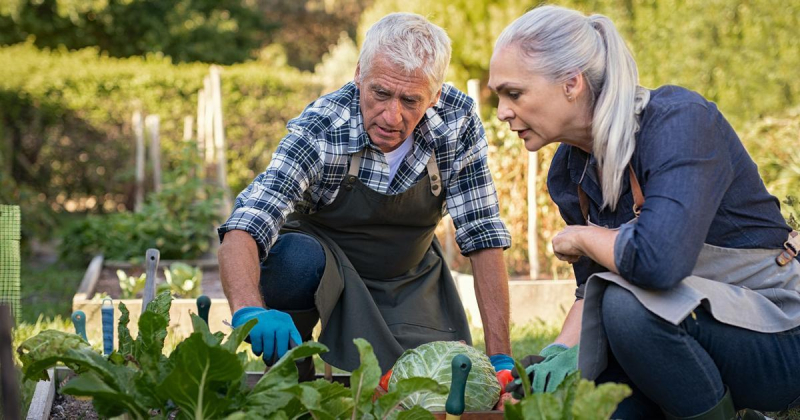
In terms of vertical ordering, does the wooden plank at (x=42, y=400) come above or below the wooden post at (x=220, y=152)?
below

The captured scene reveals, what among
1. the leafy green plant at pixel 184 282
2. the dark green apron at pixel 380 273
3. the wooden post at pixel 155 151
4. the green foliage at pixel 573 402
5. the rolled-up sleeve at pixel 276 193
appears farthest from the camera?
the wooden post at pixel 155 151

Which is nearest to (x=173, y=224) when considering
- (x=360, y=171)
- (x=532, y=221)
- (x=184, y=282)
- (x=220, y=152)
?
(x=220, y=152)

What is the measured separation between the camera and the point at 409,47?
9.16 feet

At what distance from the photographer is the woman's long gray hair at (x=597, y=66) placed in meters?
2.21

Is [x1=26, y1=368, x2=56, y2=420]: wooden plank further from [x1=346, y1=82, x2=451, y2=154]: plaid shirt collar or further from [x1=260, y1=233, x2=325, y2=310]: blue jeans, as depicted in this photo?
[x1=346, y1=82, x2=451, y2=154]: plaid shirt collar

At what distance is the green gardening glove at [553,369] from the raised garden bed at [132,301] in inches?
59.2

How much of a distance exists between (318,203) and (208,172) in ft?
21.7

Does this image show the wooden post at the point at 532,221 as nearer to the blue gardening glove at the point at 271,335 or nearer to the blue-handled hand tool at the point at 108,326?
the blue-handled hand tool at the point at 108,326

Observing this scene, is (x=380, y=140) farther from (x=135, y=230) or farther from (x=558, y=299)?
(x=135, y=230)

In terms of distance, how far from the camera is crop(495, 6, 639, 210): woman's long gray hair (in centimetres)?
221

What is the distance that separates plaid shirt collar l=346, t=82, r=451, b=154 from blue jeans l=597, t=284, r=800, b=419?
3.66 ft

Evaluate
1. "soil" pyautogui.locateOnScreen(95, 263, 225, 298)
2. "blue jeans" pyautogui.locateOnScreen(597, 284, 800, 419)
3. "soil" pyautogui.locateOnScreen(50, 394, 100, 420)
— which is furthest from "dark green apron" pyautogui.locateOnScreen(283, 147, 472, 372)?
"soil" pyautogui.locateOnScreen(95, 263, 225, 298)

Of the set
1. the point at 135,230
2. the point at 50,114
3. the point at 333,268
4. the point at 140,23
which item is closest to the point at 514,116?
the point at 333,268

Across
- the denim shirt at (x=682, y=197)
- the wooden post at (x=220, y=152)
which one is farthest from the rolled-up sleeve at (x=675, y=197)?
the wooden post at (x=220, y=152)
